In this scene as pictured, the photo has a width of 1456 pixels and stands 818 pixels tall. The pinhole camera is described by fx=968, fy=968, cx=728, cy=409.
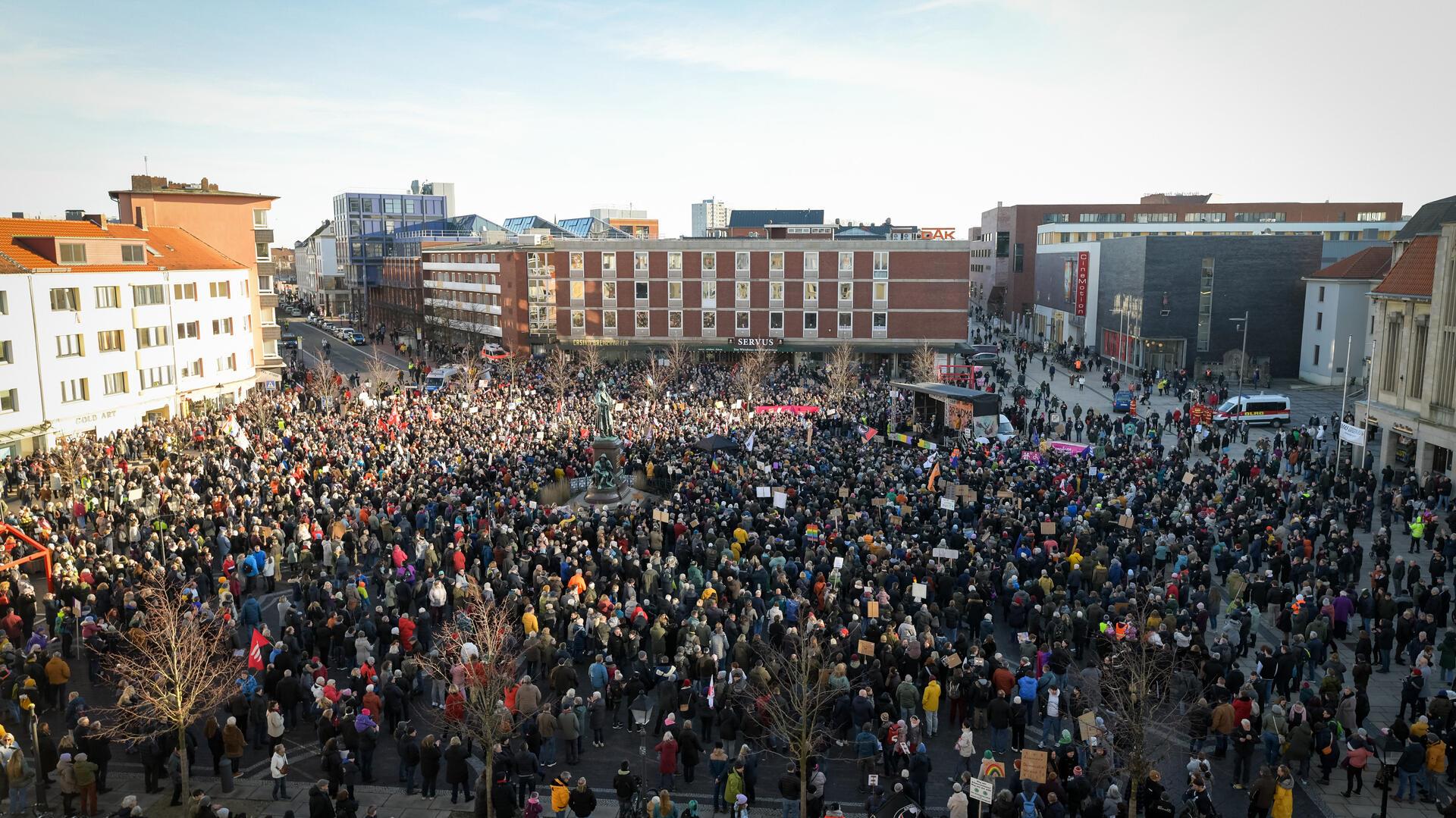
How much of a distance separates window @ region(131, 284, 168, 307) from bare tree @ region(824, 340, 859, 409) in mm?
34297

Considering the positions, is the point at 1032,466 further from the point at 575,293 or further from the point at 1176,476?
the point at 575,293

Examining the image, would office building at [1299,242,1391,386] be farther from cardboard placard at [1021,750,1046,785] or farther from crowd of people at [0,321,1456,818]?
cardboard placard at [1021,750,1046,785]

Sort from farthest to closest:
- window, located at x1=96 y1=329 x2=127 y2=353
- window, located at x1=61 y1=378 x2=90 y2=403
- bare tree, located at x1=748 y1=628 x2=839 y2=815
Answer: window, located at x1=96 y1=329 x2=127 y2=353 < window, located at x1=61 y1=378 x2=90 y2=403 < bare tree, located at x1=748 y1=628 x2=839 y2=815

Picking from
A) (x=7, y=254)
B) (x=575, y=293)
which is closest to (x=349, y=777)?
(x=7, y=254)

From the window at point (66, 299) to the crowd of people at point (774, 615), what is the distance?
33.6 ft

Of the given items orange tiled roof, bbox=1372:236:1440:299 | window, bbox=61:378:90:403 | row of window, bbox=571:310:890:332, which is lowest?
window, bbox=61:378:90:403

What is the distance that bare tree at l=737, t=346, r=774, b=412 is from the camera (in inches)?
1958

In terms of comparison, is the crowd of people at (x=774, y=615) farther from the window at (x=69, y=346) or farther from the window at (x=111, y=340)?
the window at (x=111, y=340)

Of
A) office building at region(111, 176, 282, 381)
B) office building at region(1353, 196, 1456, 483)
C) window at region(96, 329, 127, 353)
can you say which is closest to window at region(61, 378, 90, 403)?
window at region(96, 329, 127, 353)

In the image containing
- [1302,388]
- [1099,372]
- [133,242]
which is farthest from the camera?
[1099,372]

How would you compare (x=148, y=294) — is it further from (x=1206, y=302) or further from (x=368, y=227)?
(x=368, y=227)

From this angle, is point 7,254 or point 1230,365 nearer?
point 7,254

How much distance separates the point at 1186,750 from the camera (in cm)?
1675

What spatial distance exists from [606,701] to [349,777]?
4969 millimetres
